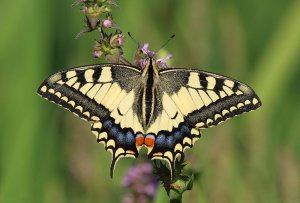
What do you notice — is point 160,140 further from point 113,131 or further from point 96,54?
point 96,54

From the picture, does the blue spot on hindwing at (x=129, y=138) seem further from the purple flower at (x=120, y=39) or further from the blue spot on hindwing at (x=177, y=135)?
the purple flower at (x=120, y=39)

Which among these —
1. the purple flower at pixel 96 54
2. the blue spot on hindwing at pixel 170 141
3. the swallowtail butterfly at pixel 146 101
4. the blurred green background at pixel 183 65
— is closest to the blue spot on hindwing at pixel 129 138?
the swallowtail butterfly at pixel 146 101

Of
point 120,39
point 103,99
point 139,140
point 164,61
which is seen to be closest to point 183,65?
point 164,61

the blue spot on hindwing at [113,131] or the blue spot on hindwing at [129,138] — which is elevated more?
the blue spot on hindwing at [113,131]

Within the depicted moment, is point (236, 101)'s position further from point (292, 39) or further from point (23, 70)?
point (292, 39)

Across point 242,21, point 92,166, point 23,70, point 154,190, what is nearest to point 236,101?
point 154,190
